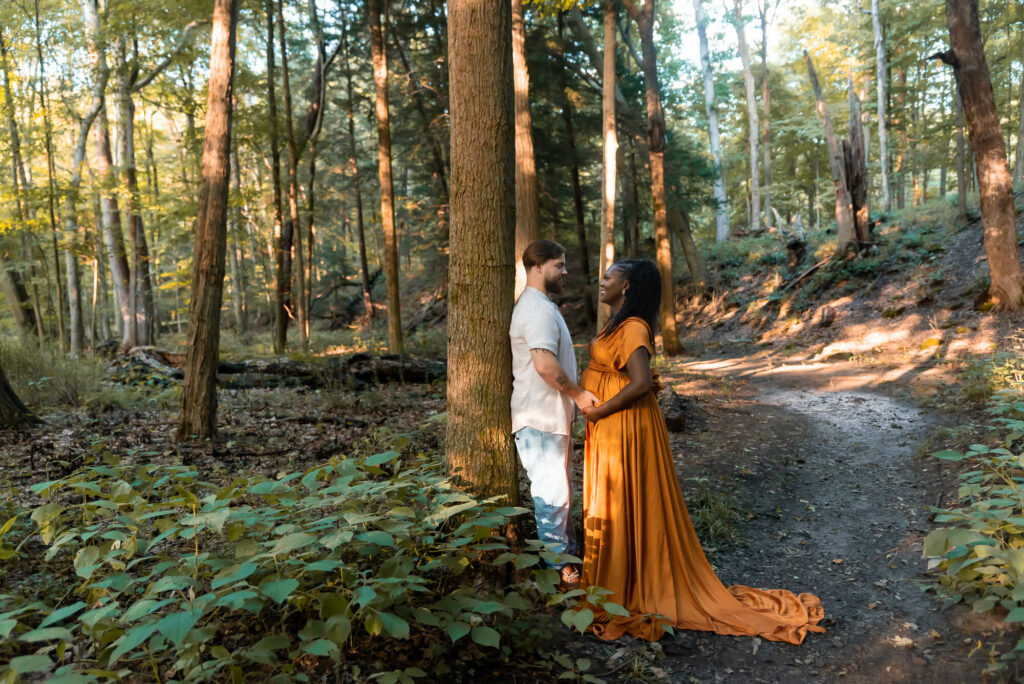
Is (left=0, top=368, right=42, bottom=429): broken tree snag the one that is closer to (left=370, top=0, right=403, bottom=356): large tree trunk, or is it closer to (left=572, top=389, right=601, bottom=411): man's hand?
(left=572, top=389, right=601, bottom=411): man's hand

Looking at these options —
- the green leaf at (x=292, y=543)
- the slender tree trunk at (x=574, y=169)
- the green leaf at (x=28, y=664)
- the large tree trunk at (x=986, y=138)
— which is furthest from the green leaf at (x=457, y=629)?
the slender tree trunk at (x=574, y=169)

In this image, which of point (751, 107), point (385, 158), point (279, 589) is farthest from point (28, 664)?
point (751, 107)

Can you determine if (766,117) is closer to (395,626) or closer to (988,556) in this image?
(988,556)

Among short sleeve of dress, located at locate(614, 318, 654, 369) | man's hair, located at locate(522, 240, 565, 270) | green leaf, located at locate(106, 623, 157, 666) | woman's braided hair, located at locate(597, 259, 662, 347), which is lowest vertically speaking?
green leaf, located at locate(106, 623, 157, 666)

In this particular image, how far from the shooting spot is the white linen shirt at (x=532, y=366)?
343cm

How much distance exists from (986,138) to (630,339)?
35.5 ft

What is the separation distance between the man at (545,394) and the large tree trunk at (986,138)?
1074 cm

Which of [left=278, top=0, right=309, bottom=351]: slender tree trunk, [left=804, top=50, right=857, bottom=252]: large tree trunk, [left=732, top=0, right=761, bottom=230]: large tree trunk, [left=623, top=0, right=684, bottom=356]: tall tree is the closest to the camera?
[left=623, top=0, right=684, bottom=356]: tall tree

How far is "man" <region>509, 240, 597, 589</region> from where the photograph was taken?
3.43 m

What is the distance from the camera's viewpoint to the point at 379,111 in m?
12.4

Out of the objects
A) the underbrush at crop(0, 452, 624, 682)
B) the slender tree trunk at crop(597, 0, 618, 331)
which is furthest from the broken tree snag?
the slender tree trunk at crop(597, 0, 618, 331)

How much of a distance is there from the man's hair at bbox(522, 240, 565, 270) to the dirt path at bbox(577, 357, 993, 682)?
2.26 meters

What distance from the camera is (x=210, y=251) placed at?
6.42m

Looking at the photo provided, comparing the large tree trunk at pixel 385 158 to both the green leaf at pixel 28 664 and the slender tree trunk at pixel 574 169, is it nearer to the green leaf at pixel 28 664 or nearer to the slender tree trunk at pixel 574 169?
the slender tree trunk at pixel 574 169
